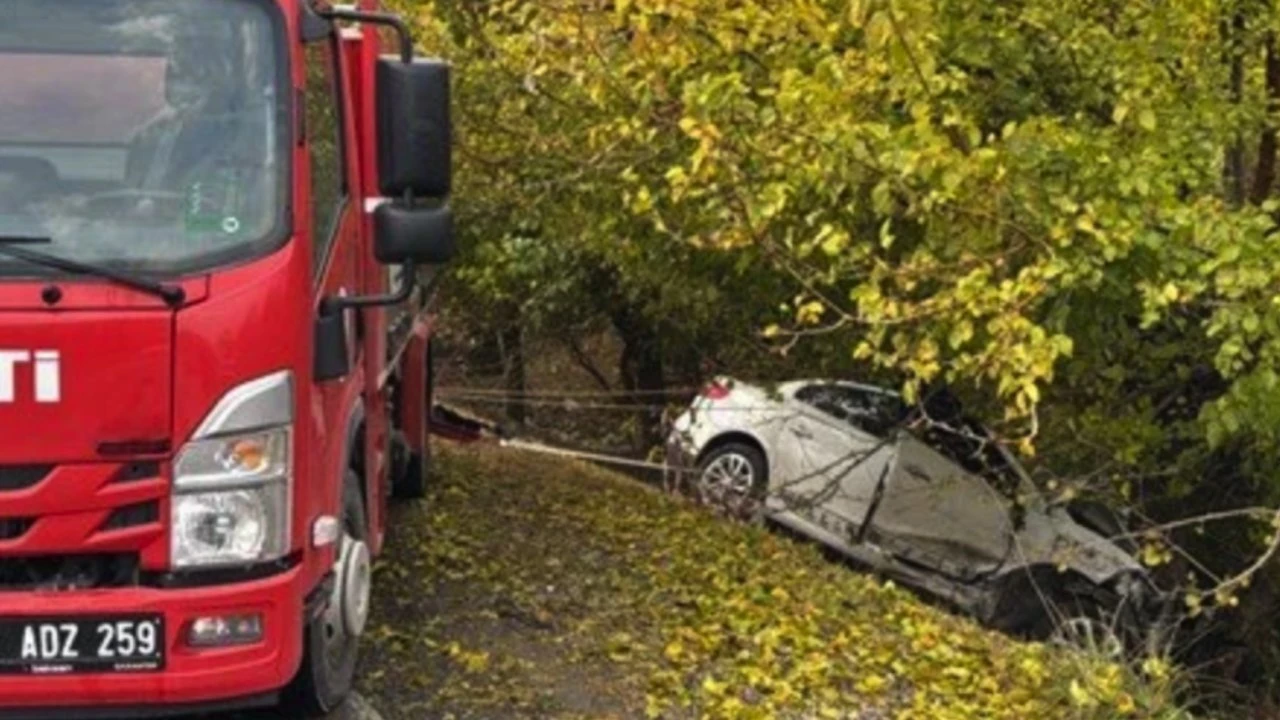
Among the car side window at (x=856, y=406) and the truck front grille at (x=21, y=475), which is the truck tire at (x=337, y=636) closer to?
the truck front grille at (x=21, y=475)

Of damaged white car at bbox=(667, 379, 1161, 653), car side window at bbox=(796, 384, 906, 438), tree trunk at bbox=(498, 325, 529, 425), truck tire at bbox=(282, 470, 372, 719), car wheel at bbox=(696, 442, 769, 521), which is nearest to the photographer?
Answer: truck tire at bbox=(282, 470, 372, 719)

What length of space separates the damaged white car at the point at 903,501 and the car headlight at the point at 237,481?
6.16 meters

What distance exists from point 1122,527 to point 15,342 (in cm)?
778

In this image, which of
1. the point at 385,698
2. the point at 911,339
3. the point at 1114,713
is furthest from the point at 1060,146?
the point at 385,698

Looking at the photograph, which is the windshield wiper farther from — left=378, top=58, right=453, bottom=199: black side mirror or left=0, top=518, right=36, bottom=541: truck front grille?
left=378, top=58, right=453, bottom=199: black side mirror

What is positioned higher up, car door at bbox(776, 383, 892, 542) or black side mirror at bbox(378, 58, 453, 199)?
black side mirror at bbox(378, 58, 453, 199)

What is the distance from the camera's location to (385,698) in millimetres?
5586

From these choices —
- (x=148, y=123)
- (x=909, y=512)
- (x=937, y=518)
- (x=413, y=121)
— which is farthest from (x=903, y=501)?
(x=148, y=123)

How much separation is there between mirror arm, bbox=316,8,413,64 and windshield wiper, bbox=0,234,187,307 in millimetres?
961

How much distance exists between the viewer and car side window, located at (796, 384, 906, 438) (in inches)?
462

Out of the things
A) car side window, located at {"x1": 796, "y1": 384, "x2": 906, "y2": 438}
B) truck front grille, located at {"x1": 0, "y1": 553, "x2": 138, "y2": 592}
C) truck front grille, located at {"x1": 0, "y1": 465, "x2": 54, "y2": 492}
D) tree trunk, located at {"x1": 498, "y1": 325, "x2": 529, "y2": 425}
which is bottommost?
tree trunk, located at {"x1": 498, "y1": 325, "x2": 529, "y2": 425}

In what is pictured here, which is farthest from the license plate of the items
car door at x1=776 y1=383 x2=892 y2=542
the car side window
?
the car side window

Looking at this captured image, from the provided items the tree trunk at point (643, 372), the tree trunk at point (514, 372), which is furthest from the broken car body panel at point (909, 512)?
the tree trunk at point (514, 372)

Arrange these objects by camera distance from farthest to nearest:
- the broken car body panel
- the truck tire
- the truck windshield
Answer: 1. the broken car body panel
2. the truck tire
3. the truck windshield
